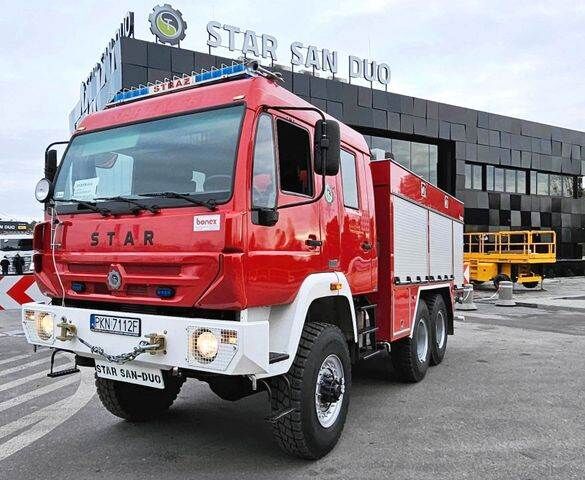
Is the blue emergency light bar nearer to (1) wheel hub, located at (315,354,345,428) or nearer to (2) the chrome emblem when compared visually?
→ (2) the chrome emblem

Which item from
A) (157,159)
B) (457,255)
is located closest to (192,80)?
(157,159)

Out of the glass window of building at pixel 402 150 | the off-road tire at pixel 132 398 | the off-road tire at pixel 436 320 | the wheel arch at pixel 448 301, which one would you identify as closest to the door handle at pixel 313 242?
the off-road tire at pixel 132 398

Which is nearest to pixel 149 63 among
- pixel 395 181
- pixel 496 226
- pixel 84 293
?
pixel 395 181

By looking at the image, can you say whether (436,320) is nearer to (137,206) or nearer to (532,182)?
(137,206)

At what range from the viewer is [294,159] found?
421 centimetres

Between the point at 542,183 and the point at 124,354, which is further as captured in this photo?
the point at 542,183

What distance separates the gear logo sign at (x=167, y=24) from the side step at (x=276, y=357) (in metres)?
19.4

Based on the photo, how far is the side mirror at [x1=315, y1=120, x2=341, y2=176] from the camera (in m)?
3.84

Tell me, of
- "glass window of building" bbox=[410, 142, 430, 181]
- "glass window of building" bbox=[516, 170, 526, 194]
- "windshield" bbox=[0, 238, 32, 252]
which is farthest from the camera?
"glass window of building" bbox=[516, 170, 526, 194]

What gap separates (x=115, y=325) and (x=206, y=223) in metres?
1.03

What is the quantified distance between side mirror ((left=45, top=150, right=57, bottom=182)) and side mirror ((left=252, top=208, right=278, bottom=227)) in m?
2.17

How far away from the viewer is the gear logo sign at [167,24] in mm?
20516

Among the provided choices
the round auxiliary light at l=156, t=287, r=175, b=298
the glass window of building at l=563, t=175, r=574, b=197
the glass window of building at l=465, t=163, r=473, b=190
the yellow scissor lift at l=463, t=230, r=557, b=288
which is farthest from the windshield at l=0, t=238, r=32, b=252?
the glass window of building at l=563, t=175, r=574, b=197

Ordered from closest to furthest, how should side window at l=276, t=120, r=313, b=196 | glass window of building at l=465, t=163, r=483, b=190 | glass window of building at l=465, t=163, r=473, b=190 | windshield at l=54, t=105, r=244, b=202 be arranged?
windshield at l=54, t=105, r=244, b=202 → side window at l=276, t=120, r=313, b=196 → glass window of building at l=465, t=163, r=473, b=190 → glass window of building at l=465, t=163, r=483, b=190
